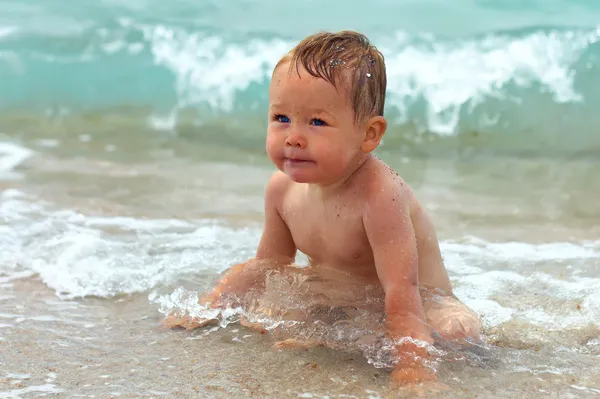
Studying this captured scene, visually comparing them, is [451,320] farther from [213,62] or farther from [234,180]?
[213,62]

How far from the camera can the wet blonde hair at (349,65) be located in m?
2.13

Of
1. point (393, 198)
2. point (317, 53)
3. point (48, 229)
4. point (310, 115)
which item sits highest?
point (317, 53)

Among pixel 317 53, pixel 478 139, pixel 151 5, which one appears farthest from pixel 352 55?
pixel 151 5

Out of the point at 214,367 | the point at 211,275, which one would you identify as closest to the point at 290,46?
the point at 211,275

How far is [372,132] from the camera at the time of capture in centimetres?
224

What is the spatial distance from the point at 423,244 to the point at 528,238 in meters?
1.67

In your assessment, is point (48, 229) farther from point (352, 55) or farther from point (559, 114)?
point (559, 114)

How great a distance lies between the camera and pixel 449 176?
5.61 meters

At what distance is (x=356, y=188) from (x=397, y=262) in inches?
9.8

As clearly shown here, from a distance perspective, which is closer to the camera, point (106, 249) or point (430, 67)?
point (106, 249)

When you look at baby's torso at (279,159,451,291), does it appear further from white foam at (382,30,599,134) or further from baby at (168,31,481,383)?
A: white foam at (382,30,599,134)

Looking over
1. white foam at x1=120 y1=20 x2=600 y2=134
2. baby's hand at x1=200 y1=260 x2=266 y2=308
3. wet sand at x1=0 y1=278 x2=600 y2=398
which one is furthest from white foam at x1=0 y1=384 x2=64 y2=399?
white foam at x1=120 y1=20 x2=600 y2=134

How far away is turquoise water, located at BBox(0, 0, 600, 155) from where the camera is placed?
23.6 ft

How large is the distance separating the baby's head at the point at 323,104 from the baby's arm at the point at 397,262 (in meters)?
0.16
